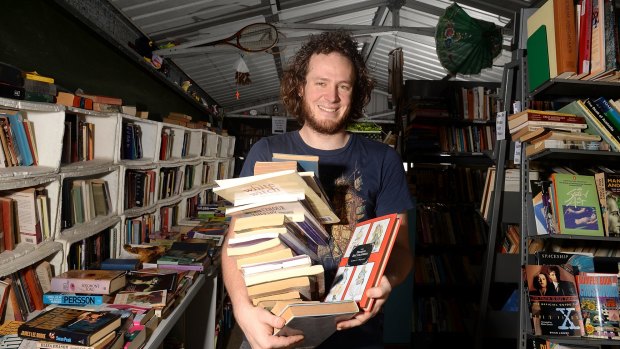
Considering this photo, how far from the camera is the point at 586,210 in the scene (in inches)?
87.2

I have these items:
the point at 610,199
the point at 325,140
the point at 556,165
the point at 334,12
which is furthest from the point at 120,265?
the point at 334,12

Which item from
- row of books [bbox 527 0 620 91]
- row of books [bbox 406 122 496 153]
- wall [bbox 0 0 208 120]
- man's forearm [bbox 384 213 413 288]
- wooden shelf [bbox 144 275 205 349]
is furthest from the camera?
row of books [bbox 406 122 496 153]

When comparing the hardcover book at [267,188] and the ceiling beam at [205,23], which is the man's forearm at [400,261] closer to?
the hardcover book at [267,188]

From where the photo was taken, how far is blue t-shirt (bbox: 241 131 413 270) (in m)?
1.35

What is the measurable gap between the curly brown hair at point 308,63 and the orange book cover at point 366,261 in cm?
51

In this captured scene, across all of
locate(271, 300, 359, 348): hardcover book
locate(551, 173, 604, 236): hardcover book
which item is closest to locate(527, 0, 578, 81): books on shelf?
locate(551, 173, 604, 236): hardcover book

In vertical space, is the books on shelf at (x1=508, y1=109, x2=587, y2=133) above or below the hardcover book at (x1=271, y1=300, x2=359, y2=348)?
above

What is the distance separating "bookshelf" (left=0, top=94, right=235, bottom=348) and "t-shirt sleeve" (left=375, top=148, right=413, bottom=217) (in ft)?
3.58

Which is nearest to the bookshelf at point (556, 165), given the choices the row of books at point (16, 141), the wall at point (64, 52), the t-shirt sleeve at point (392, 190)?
the t-shirt sleeve at point (392, 190)

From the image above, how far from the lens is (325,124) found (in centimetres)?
135

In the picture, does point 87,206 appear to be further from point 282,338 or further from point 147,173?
point 282,338

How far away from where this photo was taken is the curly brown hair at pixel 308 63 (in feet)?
4.72

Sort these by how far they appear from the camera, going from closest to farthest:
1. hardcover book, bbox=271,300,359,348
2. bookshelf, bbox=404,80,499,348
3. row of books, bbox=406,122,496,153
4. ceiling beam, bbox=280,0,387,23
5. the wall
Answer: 1. hardcover book, bbox=271,300,359,348
2. the wall
3. bookshelf, bbox=404,80,499,348
4. row of books, bbox=406,122,496,153
5. ceiling beam, bbox=280,0,387,23

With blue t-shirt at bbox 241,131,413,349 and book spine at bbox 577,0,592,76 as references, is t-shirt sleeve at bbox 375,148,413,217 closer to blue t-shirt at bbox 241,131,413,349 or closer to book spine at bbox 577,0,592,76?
blue t-shirt at bbox 241,131,413,349
